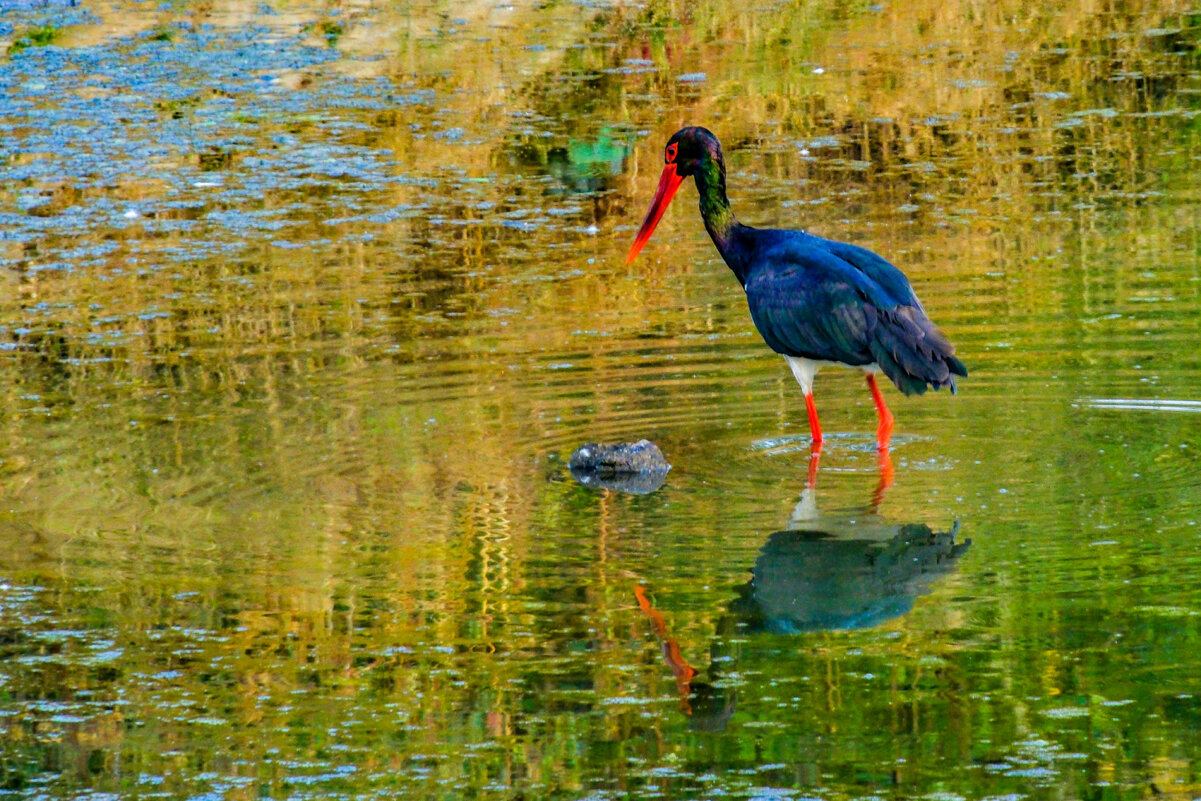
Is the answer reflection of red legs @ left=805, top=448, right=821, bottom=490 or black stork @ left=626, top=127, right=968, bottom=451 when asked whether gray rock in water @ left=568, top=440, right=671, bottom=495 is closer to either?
reflection of red legs @ left=805, top=448, right=821, bottom=490

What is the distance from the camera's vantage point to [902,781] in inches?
166

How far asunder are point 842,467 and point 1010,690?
2.60 meters

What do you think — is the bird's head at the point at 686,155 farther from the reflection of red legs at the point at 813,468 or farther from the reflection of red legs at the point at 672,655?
the reflection of red legs at the point at 672,655

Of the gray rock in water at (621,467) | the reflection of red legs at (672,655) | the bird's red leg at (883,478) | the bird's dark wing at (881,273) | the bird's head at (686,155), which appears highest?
the bird's head at (686,155)

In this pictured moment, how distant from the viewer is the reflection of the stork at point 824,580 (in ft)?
17.1

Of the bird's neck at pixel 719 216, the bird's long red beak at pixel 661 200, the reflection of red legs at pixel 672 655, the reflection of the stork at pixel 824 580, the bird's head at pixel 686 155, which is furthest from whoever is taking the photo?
the bird's long red beak at pixel 661 200

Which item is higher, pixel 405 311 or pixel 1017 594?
pixel 405 311

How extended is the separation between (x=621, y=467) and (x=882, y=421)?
1.30 meters

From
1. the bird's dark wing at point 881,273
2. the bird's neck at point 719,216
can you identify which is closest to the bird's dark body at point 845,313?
the bird's dark wing at point 881,273

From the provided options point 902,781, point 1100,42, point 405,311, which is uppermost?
point 1100,42

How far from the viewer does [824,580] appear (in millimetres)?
5906

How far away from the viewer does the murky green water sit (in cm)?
465

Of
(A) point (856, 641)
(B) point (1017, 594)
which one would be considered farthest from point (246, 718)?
(B) point (1017, 594)

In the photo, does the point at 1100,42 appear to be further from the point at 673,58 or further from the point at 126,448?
the point at 126,448
